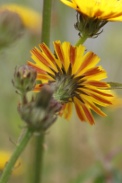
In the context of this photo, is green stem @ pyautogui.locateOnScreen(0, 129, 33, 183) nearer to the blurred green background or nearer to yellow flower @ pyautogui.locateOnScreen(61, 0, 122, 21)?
yellow flower @ pyautogui.locateOnScreen(61, 0, 122, 21)

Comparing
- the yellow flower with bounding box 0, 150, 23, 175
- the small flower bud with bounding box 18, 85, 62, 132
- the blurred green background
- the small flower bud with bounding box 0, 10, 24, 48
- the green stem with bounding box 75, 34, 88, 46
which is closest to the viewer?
the small flower bud with bounding box 18, 85, 62, 132

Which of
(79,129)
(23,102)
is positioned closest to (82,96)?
(23,102)

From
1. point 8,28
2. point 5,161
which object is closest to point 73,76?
point 8,28

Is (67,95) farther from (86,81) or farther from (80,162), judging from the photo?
(80,162)

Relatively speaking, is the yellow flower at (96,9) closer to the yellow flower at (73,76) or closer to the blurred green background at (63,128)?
the yellow flower at (73,76)

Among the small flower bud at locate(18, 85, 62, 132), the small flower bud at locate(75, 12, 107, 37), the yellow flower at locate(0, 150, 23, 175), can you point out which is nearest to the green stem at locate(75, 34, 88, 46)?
the small flower bud at locate(75, 12, 107, 37)

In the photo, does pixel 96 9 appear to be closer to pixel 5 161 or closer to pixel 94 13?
pixel 94 13
